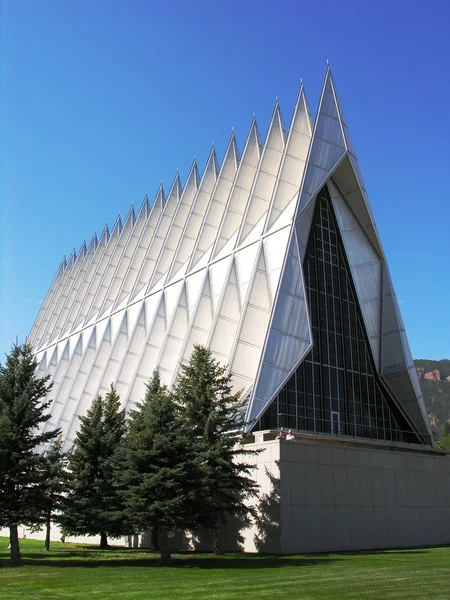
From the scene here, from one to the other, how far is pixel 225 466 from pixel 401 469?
1176 centimetres

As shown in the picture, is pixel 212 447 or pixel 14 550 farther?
pixel 212 447

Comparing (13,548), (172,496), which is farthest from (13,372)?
(172,496)

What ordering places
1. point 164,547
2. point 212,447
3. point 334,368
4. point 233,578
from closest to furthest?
point 233,578 → point 164,547 → point 212,447 → point 334,368

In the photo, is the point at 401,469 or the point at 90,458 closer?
the point at 90,458

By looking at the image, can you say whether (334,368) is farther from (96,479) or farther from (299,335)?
(96,479)

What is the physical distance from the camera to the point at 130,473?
21016 mm

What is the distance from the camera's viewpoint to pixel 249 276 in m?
35.8

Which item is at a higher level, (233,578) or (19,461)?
(19,461)

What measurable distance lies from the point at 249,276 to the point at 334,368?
704cm

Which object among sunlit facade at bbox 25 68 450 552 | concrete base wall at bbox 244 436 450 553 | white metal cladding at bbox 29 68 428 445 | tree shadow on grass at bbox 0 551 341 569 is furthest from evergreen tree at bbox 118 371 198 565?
white metal cladding at bbox 29 68 428 445

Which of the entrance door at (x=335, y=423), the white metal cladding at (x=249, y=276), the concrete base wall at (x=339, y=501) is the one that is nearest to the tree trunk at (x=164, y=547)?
the concrete base wall at (x=339, y=501)

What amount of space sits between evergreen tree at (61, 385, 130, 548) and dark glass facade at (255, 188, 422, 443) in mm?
8621

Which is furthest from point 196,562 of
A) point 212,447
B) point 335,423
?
point 335,423

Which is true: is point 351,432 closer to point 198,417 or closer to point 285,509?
point 285,509
